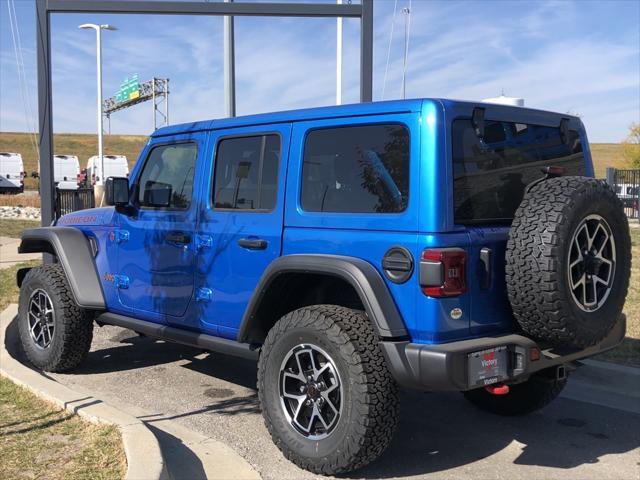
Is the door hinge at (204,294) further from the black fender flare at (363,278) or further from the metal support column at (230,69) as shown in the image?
the metal support column at (230,69)

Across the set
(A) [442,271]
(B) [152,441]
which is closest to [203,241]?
(B) [152,441]

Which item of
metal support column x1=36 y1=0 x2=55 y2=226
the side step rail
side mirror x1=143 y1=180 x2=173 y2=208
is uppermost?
metal support column x1=36 y1=0 x2=55 y2=226

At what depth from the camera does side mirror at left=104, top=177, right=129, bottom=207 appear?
511cm

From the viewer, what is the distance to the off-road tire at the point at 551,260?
337cm

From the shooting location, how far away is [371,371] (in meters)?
3.53

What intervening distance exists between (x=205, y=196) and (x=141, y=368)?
2143mm

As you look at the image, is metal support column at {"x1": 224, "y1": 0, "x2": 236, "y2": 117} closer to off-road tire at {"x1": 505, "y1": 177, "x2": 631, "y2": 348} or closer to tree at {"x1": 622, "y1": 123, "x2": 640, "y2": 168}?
off-road tire at {"x1": 505, "y1": 177, "x2": 631, "y2": 348}

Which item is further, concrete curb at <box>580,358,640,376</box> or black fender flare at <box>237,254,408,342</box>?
concrete curb at <box>580,358,640,376</box>

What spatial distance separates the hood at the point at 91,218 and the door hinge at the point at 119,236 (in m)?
0.12

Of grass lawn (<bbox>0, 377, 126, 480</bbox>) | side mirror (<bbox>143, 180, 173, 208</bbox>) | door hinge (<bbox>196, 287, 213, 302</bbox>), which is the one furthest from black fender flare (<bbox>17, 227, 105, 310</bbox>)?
door hinge (<bbox>196, 287, 213, 302</bbox>)

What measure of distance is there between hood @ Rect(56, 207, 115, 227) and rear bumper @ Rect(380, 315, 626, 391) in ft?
9.62

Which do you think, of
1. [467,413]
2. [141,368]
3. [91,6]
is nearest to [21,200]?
[91,6]

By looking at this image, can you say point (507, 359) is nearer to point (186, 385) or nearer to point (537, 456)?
point (537, 456)

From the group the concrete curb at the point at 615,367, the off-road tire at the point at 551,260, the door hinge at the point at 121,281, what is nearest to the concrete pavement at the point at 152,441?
the door hinge at the point at 121,281
